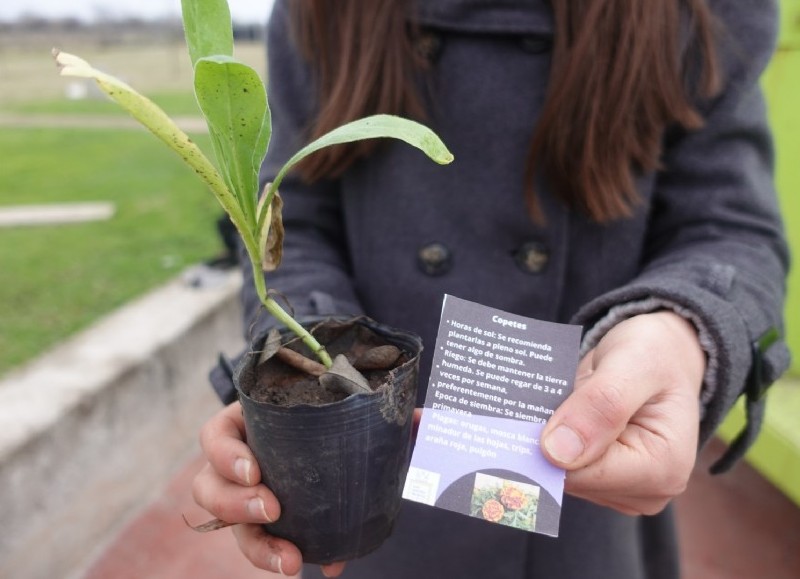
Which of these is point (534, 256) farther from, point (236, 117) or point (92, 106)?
point (92, 106)

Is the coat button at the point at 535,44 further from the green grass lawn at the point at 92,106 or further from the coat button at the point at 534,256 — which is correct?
the green grass lawn at the point at 92,106

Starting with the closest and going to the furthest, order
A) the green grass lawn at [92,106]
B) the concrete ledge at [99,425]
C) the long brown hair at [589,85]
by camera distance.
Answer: the long brown hair at [589,85] → the concrete ledge at [99,425] → the green grass lawn at [92,106]

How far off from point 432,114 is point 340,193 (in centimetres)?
18

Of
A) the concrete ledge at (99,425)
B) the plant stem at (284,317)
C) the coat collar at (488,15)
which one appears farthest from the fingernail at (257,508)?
the concrete ledge at (99,425)

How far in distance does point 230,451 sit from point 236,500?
4 centimetres

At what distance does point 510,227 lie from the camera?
86 centimetres

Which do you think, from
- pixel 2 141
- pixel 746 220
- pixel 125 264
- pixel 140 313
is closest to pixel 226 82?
pixel 746 220

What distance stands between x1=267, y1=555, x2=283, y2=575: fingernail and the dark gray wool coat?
0.22 metres

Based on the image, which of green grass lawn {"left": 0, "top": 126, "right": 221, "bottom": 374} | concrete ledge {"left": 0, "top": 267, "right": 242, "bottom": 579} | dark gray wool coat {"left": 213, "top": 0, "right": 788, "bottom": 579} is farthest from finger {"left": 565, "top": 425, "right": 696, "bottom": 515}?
green grass lawn {"left": 0, "top": 126, "right": 221, "bottom": 374}

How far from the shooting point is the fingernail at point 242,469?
59cm

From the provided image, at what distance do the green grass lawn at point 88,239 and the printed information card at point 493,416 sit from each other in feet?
5.23

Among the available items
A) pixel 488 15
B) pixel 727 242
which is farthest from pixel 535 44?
pixel 727 242

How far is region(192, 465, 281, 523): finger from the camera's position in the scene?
0.58 m

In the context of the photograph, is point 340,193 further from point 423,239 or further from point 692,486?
point 692,486
